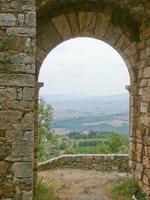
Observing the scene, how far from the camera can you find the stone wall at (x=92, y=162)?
929 centimetres

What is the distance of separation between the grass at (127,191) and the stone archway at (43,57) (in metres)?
0.15

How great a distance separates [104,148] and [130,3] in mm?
5537

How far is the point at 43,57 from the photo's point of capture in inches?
278

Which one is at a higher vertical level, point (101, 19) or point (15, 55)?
point (101, 19)

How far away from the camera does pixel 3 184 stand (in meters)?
4.53

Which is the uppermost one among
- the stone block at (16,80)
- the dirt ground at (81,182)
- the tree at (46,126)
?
the stone block at (16,80)

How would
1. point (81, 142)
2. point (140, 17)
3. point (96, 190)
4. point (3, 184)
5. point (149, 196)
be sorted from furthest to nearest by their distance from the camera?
point (81, 142) < point (96, 190) < point (140, 17) < point (149, 196) < point (3, 184)

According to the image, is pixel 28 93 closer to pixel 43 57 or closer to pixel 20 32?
pixel 20 32

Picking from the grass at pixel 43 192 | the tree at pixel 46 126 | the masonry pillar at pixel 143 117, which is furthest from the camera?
the tree at pixel 46 126

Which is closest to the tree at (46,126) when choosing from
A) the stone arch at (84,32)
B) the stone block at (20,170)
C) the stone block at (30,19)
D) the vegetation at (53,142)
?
the vegetation at (53,142)

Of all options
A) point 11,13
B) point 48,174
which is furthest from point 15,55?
point 48,174

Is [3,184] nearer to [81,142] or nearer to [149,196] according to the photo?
[149,196]

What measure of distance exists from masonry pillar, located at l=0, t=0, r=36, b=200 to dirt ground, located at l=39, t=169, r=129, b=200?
2478 mm

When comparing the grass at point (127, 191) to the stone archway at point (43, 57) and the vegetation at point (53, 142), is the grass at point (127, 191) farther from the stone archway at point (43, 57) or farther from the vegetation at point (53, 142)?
the vegetation at point (53, 142)
